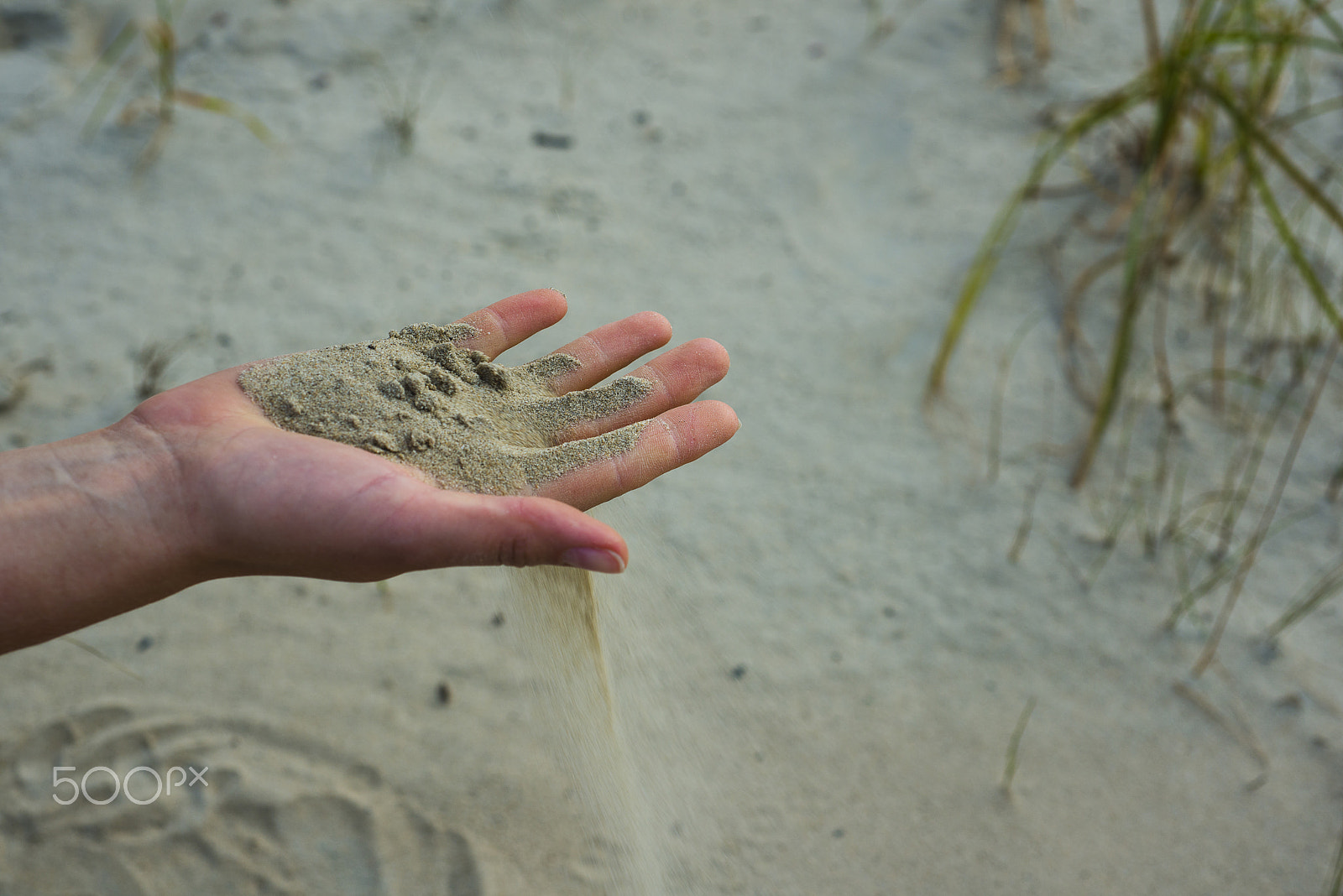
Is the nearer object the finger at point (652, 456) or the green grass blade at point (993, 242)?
the finger at point (652, 456)

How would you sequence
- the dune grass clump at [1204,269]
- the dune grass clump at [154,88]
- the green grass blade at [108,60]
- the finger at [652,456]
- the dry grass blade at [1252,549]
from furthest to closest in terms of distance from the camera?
the green grass blade at [108,60]
the dune grass clump at [154,88]
the dune grass clump at [1204,269]
the dry grass blade at [1252,549]
the finger at [652,456]

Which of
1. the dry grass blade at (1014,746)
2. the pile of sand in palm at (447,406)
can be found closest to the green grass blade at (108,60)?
the pile of sand in palm at (447,406)

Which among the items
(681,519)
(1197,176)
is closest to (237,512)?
(681,519)

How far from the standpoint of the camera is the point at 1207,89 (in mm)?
2258

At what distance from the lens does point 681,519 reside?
93.3 inches

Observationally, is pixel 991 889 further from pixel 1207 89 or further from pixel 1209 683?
pixel 1207 89

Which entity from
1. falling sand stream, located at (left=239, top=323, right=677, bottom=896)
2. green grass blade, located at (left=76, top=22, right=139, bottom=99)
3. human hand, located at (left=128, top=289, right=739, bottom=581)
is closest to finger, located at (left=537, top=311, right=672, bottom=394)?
falling sand stream, located at (left=239, top=323, right=677, bottom=896)

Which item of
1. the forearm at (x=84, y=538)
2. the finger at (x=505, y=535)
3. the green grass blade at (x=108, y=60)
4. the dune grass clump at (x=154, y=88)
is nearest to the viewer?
the finger at (x=505, y=535)

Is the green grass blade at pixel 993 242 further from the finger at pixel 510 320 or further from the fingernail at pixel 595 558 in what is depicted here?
the fingernail at pixel 595 558

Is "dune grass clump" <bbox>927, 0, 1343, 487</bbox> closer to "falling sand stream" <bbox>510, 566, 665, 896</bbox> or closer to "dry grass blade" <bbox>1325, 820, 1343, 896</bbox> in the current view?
"dry grass blade" <bbox>1325, 820, 1343, 896</bbox>

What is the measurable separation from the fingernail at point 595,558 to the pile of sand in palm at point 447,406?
26 centimetres

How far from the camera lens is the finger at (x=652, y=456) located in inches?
59.6

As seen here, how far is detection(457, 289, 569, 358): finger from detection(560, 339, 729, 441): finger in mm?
294

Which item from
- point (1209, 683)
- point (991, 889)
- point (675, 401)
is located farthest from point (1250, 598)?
point (675, 401)
